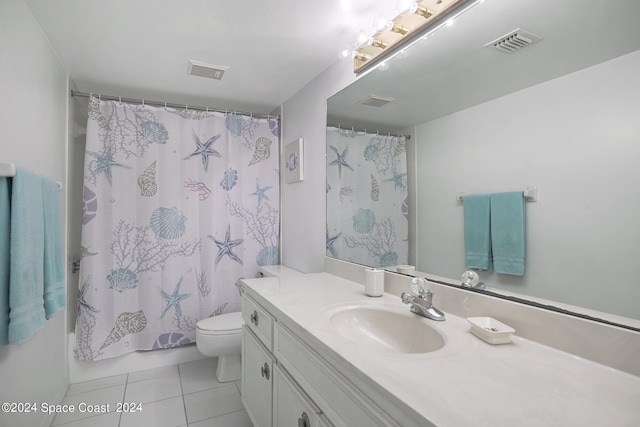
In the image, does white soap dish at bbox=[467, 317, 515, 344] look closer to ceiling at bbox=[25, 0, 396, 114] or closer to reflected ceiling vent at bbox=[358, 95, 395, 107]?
reflected ceiling vent at bbox=[358, 95, 395, 107]

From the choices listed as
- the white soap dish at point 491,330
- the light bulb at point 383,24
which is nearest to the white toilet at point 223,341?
the white soap dish at point 491,330

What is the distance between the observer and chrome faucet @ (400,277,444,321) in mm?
1146

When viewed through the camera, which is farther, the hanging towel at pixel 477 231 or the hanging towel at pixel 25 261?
the hanging towel at pixel 25 261

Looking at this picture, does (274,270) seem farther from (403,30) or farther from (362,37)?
(403,30)

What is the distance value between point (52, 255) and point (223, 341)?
1.15 meters

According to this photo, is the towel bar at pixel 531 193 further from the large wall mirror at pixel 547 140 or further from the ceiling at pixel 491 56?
the ceiling at pixel 491 56

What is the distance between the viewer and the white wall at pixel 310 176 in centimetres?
213

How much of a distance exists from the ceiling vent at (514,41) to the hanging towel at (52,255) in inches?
78.7

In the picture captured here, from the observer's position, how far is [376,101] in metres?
1.69

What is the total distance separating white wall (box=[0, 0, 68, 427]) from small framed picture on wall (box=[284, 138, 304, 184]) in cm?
151

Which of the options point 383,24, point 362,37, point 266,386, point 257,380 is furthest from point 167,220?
point 383,24

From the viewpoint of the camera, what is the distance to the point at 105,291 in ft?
7.63

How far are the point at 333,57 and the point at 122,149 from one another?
1.68m

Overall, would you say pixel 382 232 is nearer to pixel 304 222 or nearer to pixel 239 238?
pixel 304 222
